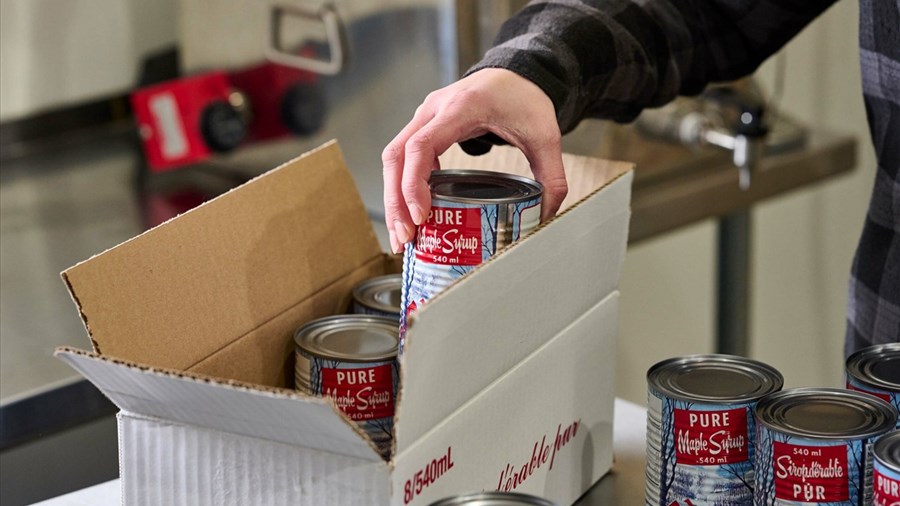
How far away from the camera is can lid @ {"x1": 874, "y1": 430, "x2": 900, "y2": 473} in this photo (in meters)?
0.65

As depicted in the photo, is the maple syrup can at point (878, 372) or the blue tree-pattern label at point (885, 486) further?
the maple syrup can at point (878, 372)

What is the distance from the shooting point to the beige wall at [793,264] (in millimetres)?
2350

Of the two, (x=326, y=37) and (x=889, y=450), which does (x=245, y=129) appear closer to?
Result: (x=326, y=37)

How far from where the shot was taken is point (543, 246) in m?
0.80

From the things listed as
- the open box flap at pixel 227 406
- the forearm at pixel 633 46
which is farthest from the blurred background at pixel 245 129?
the open box flap at pixel 227 406

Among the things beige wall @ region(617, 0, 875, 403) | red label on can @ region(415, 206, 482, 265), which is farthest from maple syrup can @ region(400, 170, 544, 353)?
beige wall @ region(617, 0, 875, 403)

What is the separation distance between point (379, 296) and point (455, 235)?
0.23m

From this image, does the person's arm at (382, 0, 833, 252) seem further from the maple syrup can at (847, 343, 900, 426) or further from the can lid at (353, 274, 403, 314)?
the maple syrup can at (847, 343, 900, 426)

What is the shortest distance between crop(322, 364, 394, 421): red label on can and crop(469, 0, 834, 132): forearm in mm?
302

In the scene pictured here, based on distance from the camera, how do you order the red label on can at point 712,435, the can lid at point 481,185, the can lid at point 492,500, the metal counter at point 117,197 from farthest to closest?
1. the metal counter at point 117,197
2. the can lid at point 481,185
3. the red label on can at point 712,435
4. the can lid at point 492,500

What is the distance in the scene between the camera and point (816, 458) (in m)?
0.69

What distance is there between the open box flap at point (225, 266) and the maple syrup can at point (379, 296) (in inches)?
1.2

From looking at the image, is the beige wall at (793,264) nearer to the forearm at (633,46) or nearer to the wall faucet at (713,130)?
the wall faucet at (713,130)

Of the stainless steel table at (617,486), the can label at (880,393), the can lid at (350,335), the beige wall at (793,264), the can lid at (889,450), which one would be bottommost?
the beige wall at (793,264)
